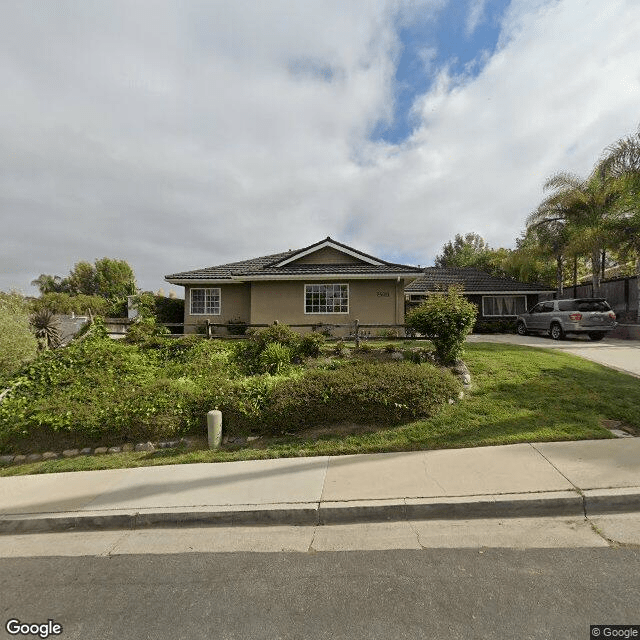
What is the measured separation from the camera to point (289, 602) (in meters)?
2.76

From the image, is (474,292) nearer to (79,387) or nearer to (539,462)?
(539,462)

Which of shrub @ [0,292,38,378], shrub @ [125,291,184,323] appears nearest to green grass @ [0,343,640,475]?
shrub @ [0,292,38,378]

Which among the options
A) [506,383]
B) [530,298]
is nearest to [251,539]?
[506,383]

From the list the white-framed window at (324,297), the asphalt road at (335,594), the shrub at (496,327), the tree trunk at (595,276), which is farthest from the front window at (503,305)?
the asphalt road at (335,594)

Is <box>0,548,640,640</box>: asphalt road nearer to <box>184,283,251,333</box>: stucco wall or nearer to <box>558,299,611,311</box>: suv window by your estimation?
<box>184,283,251,333</box>: stucco wall

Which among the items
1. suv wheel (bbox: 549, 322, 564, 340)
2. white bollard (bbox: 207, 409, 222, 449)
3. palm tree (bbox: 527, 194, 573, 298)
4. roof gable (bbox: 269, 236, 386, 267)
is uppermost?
palm tree (bbox: 527, 194, 573, 298)

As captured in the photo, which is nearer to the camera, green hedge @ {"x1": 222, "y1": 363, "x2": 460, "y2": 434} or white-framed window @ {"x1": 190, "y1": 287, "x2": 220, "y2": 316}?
green hedge @ {"x1": 222, "y1": 363, "x2": 460, "y2": 434}

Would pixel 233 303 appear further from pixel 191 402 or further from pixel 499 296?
pixel 499 296

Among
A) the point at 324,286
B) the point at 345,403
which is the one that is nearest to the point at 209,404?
the point at 345,403

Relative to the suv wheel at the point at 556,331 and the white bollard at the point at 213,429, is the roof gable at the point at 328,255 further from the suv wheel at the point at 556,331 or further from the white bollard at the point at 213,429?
the white bollard at the point at 213,429

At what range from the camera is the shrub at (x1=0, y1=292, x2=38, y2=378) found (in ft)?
30.1

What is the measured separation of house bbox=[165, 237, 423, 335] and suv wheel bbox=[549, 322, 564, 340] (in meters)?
6.57

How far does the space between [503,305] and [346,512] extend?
68.5ft

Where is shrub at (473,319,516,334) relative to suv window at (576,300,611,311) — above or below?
below
